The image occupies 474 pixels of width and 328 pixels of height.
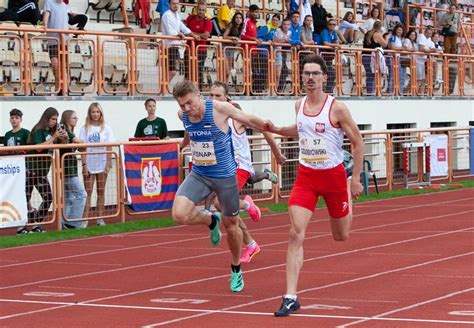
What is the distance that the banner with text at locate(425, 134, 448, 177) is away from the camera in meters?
28.3

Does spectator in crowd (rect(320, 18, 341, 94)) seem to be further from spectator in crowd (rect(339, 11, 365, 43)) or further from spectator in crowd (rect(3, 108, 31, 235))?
spectator in crowd (rect(3, 108, 31, 235))

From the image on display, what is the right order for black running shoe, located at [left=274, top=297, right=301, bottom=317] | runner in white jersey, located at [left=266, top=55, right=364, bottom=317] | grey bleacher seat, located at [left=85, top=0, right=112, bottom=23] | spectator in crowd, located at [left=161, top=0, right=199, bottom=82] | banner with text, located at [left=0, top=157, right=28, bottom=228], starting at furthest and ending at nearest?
grey bleacher seat, located at [left=85, top=0, right=112, bottom=23] → spectator in crowd, located at [left=161, top=0, right=199, bottom=82] → banner with text, located at [left=0, top=157, right=28, bottom=228] → runner in white jersey, located at [left=266, top=55, right=364, bottom=317] → black running shoe, located at [left=274, top=297, right=301, bottom=317]

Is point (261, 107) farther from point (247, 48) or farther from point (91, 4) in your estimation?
point (91, 4)

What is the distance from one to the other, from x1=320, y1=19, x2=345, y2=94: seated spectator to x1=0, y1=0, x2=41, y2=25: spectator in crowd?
8.40 m

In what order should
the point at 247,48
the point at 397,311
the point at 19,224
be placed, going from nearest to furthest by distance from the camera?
the point at 397,311 → the point at 19,224 → the point at 247,48

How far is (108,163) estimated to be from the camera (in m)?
19.7

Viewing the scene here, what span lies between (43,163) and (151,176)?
2370 millimetres

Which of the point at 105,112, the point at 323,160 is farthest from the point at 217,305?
the point at 105,112

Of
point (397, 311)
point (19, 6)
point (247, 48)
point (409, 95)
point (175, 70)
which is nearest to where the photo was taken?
point (397, 311)


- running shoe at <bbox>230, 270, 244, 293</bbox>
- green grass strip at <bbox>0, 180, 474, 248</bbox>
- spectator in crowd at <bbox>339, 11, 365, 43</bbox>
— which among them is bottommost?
green grass strip at <bbox>0, 180, 474, 248</bbox>

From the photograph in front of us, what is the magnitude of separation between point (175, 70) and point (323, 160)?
13239 mm

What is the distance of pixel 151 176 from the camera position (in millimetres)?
20297

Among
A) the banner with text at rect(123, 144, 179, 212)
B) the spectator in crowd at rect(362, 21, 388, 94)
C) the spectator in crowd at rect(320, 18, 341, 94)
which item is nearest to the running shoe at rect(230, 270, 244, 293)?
the banner with text at rect(123, 144, 179, 212)

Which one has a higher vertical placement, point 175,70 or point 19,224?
point 175,70
